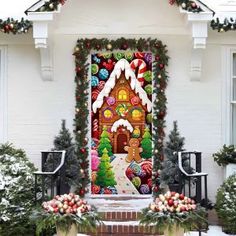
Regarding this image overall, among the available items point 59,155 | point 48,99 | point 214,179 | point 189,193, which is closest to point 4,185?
point 59,155

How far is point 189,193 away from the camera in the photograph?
29.8 ft

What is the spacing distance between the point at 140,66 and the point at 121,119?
0.98 m

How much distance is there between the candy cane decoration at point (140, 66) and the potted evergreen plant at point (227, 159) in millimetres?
1824

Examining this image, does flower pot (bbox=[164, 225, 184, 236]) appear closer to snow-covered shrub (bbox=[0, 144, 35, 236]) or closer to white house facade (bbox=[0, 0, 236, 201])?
snow-covered shrub (bbox=[0, 144, 35, 236])

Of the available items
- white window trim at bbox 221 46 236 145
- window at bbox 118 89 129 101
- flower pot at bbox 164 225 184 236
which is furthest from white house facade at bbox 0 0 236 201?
flower pot at bbox 164 225 184 236

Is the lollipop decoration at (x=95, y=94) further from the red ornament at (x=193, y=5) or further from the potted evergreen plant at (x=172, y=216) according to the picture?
the potted evergreen plant at (x=172, y=216)

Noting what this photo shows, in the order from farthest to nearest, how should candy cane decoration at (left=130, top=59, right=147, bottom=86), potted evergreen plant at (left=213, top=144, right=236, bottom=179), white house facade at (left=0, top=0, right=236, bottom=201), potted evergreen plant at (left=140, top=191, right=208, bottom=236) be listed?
candy cane decoration at (left=130, top=59, right=147, bottom=86)
white house facade at (left=0, top=0, right=236, bottom=201)
potted evergreen plant at (left=213, top=144, right=236, bottom=179)
potted evergreen plant at (left=140, top=191, right=208, bottom=236)

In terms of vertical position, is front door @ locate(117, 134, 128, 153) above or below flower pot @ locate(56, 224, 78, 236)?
above

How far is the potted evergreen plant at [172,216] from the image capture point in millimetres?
6840

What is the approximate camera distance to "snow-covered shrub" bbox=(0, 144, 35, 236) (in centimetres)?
784

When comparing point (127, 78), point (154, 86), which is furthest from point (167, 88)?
point (127, 78)

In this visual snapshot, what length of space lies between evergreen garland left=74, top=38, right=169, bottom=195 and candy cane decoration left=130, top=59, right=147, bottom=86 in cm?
21

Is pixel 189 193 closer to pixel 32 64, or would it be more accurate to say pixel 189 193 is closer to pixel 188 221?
pixel 188 221

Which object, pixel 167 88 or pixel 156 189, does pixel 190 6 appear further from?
pixel 156 189
